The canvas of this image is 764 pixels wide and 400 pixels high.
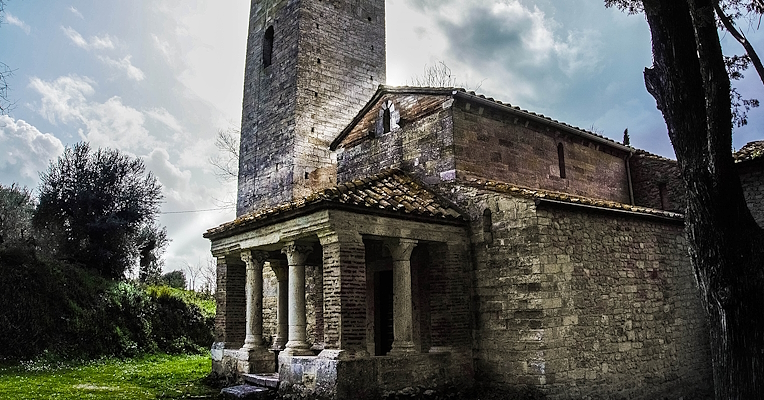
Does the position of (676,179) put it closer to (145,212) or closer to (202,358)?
(202,358)

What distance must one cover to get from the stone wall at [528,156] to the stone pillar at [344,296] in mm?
3333

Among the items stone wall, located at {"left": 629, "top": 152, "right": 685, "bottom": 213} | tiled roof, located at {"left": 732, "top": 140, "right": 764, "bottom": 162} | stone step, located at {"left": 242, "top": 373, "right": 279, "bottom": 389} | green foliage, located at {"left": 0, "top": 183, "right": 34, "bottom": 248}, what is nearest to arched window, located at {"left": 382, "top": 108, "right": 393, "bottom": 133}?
stone step, located at {"left": 242, "top": 373, "right": 279, "bottom": 389}

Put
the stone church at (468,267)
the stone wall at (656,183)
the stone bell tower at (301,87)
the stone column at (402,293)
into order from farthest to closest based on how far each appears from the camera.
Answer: the stone bell tower at (301,87) → the stone wall at (656,183) → the stone column at (402,293) → the stone church at (468,267)

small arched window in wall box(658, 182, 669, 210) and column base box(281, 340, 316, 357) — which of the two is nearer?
column base box(281, 340, 316, 357)

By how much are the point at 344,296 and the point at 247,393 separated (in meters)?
2.65

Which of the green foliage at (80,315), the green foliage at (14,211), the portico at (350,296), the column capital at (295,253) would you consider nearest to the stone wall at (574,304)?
the portico at (350,296)

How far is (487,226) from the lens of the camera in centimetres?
1005

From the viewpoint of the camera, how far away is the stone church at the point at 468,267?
891 cm

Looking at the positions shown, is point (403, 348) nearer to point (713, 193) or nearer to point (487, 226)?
point (487, 226)

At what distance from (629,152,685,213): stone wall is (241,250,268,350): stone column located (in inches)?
414

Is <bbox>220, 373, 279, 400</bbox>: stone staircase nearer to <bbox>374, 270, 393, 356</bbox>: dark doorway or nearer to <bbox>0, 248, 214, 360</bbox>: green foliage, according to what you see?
<bbox>374, 270, 393, 356</bbox>: dark doorway

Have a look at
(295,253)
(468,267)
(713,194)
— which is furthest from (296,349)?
(713,194)

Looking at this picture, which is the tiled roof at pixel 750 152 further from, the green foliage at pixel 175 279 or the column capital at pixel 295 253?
the green foliage at pixel 175 279

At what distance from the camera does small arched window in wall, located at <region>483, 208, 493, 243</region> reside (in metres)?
9.94
